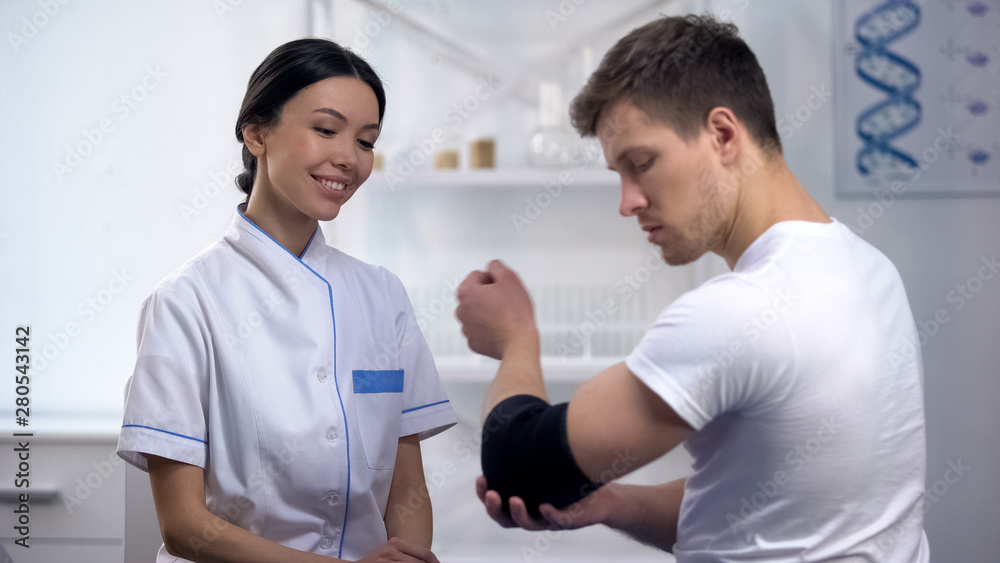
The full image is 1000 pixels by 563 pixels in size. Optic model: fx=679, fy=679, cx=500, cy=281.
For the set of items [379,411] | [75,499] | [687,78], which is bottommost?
[75,499]

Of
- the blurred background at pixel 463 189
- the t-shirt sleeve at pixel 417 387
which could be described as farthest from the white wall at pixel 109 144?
the t-shirt sleeve at pixel 417 387

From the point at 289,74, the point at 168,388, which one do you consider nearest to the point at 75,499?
the point at 168,388

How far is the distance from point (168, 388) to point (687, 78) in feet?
2.50

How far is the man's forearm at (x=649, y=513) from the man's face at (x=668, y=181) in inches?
12.4

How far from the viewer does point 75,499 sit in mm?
1672

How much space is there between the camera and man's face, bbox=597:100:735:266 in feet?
2.29

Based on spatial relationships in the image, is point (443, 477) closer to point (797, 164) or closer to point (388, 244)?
point (388, 244)

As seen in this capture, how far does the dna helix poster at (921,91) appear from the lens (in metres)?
1.71

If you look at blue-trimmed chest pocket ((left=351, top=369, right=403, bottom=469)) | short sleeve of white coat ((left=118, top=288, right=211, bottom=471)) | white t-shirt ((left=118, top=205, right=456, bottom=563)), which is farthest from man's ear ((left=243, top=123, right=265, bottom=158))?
blue-trimmed chest pocket ((left=351, top=369, right=403, bottom=469))

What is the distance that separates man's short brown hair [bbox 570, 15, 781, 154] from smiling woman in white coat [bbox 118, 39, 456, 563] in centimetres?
48

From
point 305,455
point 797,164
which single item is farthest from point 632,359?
point 797,164

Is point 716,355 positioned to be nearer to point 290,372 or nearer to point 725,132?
point 725,132

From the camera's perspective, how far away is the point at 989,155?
67.2 inches

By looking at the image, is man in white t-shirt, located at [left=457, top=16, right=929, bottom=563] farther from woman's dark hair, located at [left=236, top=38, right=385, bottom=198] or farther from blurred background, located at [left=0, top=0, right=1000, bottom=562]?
blurred background, located at [left=0, top=0, right=1000, bottom=562]
